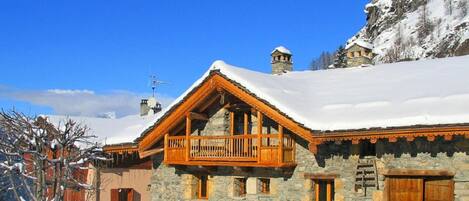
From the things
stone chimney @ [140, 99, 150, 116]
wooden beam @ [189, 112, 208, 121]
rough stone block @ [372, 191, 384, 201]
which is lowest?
rough stone block @ [372, 191, 384, 201]

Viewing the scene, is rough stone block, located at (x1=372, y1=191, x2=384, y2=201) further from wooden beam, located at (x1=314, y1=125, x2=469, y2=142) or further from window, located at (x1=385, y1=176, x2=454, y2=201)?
wooden beam, located at (x1=314, y1=125, x2=469, y2=142)

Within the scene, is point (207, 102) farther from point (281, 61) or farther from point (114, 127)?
point (114, 127)

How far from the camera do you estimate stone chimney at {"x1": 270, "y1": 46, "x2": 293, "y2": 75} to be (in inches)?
1022

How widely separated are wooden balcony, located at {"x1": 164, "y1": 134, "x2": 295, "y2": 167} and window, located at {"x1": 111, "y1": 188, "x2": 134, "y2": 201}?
159 inches

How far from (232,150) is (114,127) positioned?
30.3 feet

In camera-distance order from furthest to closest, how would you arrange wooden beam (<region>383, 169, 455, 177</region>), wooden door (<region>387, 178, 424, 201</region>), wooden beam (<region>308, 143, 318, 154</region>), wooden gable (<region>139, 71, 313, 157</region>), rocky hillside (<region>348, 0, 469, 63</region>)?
rocky hillside (<region>348, 0, 469, 63</region>) < wooden gable (<region>139, 71, 313, 157</region>) < wooden beam (<region>308, 143, 318, 154</region>) < wooden door (<region>387, 178, 424, 201</region>) < wooden beam (<region>383, 169, 455, 177</region>)

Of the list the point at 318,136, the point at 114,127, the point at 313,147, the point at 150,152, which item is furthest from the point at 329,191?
the point at 114,127

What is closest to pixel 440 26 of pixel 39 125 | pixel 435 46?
pixel 435 46

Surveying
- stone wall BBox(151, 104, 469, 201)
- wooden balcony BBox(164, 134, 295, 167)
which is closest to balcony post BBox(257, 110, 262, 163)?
wooden balcony BBox(164, 134, 295, 167)

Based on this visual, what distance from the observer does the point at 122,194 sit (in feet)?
79.1

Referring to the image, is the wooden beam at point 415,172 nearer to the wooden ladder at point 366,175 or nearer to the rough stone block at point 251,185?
the wooden ladder at point 366,175

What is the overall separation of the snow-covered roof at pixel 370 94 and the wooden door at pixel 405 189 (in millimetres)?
1852

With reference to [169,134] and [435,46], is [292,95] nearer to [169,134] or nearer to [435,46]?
[169,134]

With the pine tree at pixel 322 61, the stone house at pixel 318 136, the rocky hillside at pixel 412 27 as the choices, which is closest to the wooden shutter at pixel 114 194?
the stone house at pixel 318 136
